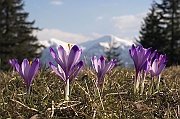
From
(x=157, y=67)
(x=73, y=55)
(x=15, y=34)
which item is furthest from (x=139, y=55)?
(x=15, y=34)

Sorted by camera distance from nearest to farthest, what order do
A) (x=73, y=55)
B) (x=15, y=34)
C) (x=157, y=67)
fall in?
(x=73, y=55)
(x=157, y=67)
(x=15, y=34)

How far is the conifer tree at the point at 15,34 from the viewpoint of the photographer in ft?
75.1

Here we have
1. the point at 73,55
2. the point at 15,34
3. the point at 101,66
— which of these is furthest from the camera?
the point at 15,34

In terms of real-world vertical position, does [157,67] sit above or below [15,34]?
below

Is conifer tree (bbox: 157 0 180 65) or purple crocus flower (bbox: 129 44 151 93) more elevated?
conifer tree (bbox: 157 0 180 65)

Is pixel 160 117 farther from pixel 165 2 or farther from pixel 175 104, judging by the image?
pixel 165 2

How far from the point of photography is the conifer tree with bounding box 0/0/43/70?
22891mm

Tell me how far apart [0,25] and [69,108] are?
75.9ft

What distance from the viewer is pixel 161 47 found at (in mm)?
24719

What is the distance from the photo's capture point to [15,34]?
24.0 m

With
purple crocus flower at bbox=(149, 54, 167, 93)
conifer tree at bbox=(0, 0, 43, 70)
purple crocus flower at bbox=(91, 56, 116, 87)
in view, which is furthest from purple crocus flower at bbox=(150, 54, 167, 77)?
conifer tree at bbox=(0, 0, 43, 70)

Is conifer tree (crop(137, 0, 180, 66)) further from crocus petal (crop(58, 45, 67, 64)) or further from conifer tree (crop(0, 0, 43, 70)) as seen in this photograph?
crocus petal (crop(58, 45, 67, 64))

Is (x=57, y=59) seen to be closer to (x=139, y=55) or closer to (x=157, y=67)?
Answer: (x=139, y=55)

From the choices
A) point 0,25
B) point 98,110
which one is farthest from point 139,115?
point 0,25
